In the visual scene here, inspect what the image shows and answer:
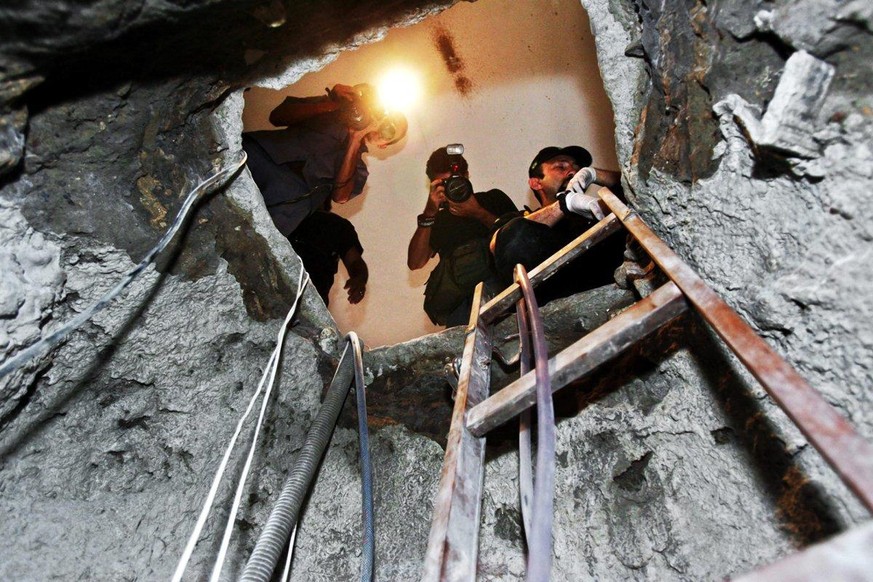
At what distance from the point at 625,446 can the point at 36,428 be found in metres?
1.59

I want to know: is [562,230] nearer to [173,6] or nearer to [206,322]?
[206,322]

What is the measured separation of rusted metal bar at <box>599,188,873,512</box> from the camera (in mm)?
552

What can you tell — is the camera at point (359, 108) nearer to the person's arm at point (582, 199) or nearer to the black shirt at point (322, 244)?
the black shirt at point (322, 244)

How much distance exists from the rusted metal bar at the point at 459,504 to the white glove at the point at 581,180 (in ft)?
3.47

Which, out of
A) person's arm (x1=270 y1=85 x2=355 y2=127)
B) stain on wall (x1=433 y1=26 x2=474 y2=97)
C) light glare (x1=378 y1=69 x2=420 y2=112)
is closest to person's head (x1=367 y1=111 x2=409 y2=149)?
person's arm (x1=270 y1=85 x2=355 y2=127)

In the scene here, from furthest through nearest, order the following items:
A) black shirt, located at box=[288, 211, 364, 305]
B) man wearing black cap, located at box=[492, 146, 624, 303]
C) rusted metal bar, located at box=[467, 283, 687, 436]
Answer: black shirt, located at box=[288, 211, 364, 305], man wearing black cap, located at box=[492, 146, 624, 303], rusted metal bar, located at box=[467, 283, 687, 436]

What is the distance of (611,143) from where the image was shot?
4.36 m

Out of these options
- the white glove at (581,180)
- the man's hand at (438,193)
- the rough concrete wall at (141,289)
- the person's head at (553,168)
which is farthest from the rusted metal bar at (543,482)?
the man's hand at (438,193)

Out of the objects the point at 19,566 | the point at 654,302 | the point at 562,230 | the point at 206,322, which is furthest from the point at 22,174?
the point at 562,230

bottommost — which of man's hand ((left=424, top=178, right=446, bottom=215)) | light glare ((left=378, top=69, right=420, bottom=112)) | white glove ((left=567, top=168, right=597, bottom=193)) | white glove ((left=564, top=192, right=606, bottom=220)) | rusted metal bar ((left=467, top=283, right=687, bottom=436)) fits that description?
rusted metal bar ((left=467, top=283, right=687, bottom=436))

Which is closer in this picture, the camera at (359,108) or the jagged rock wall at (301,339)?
the jagged rock wall at (301,339)

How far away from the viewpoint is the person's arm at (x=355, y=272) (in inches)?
149

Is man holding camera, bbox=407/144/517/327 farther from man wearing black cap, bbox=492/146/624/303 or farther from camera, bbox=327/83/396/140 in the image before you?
camera, bbox=327/83/396/140

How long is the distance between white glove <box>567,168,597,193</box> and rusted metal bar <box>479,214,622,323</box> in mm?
513
